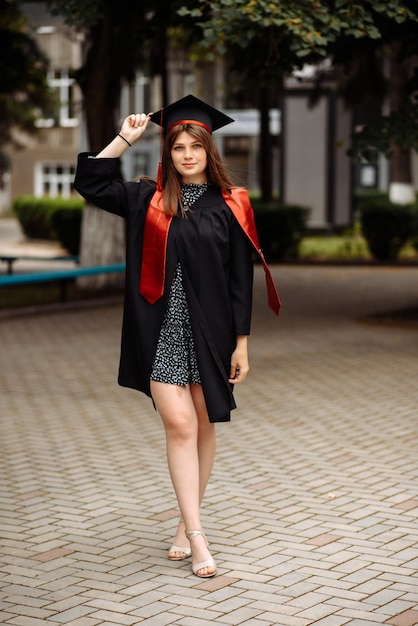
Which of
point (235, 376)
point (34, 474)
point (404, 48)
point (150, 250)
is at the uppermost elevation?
point (404, 48)

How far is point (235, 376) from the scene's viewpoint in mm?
5156

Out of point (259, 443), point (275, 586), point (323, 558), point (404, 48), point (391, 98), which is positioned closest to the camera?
point (275, 586)

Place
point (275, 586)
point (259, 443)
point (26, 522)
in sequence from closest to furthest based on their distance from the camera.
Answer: point (275, 586)
point (26, 522)
point (259, 443)

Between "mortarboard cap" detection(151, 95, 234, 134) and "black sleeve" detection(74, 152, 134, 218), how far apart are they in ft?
0.92

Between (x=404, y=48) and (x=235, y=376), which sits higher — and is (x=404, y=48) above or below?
above

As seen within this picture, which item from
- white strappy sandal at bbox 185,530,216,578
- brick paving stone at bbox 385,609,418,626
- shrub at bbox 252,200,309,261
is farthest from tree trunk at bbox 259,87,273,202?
brick paving stone at bbox 385,609,418,626

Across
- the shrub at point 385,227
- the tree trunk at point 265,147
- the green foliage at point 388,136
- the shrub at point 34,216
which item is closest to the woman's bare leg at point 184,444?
the green foliage at point 388,136

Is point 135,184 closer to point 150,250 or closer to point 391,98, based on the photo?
point 150,250

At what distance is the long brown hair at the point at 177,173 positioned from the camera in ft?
16.4

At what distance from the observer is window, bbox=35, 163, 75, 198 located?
5750 centimetres

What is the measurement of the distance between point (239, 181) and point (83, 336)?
8346 mm

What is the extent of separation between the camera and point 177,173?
511 cm

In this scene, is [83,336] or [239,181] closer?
[239,181]

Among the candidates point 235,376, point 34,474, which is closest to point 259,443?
point 34,474
